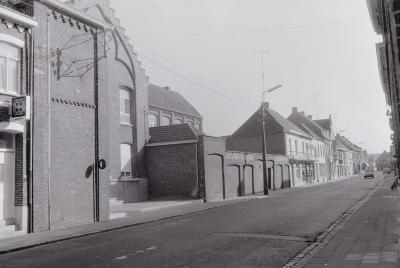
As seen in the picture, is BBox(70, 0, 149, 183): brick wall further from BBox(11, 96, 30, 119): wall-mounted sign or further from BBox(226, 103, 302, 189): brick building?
BBox(226, 103, 302, 189): brick building

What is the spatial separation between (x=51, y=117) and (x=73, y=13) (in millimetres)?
4503

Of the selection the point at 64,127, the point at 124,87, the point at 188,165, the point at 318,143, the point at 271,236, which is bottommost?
the point at 271,236

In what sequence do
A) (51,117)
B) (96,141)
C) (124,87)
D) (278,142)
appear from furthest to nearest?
(278,142), (124,87), (96,141), (51,117)

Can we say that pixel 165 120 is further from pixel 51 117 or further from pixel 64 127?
pixel 51 117

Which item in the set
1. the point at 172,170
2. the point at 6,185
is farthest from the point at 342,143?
the point at 6,185

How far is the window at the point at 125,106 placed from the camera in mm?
29352

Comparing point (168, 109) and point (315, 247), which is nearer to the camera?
point (315, 247)

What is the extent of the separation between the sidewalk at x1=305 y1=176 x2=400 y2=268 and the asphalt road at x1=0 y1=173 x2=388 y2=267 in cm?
75

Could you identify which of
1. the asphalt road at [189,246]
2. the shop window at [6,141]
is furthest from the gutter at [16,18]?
the asphalt road at [189,246]

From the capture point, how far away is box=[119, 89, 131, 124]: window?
29352mm

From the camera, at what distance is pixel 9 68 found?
551 inches

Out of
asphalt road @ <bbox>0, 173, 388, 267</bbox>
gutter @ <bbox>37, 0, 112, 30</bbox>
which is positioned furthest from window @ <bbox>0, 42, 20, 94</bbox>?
asphalt road @ <bbox>0, 173, 388, 267</bbox>

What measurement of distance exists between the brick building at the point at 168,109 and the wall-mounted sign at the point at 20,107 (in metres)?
22.9

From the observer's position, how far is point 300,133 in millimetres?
57938
